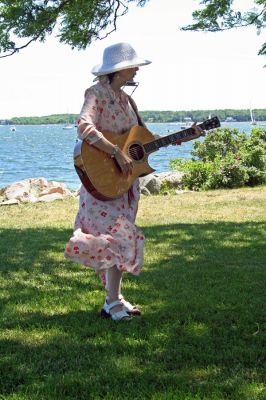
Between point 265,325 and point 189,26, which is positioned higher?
point 189,26


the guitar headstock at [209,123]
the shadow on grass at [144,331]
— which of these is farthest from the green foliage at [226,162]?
the guitar headstock at [209,123]

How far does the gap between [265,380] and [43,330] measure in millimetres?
1616

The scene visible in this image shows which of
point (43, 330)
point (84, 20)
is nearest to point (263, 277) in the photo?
point (43, 330)

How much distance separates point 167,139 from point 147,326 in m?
1.35

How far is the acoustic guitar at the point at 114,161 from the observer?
14.0 feet

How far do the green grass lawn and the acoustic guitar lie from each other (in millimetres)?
962

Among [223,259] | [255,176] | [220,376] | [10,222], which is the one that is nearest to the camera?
[220,376]

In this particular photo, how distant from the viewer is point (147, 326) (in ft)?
13.9

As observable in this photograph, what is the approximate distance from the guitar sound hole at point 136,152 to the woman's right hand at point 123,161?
0.14 meters

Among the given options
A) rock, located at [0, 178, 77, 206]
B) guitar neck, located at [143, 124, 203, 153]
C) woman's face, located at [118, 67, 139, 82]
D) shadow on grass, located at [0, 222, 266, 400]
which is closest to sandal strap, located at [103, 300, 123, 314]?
shadow on grass, located at [0, 222, 266, 400]

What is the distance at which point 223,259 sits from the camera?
660 cm

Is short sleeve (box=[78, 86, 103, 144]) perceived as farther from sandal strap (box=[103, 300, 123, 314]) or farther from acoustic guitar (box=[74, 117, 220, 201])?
sandal strap (box=[103, 300, 123, 314])

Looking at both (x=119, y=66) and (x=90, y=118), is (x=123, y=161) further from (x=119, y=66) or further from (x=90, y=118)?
(x=119, y=66)

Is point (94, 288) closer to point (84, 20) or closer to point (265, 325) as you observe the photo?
point (265, 325)
